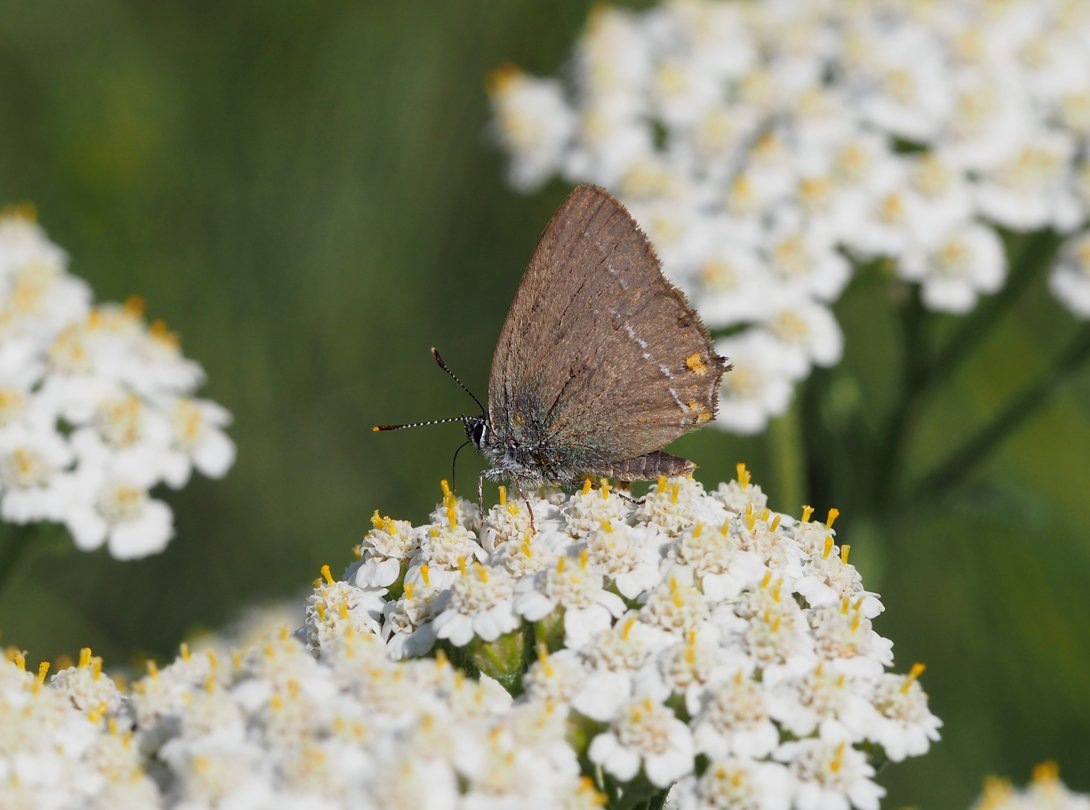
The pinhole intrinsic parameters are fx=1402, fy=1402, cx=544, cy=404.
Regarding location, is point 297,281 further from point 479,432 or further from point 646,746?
point 646,746

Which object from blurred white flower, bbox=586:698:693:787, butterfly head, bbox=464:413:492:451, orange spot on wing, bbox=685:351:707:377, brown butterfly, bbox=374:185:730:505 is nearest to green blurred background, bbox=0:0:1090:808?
butterfly head, bbox=464:413:492:451

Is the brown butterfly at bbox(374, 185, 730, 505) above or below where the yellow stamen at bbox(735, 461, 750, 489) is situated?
above

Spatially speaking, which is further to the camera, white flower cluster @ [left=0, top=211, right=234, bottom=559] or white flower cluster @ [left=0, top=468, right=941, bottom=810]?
white flower cluster @ [left=0, top=211, right=234, bottom=559]

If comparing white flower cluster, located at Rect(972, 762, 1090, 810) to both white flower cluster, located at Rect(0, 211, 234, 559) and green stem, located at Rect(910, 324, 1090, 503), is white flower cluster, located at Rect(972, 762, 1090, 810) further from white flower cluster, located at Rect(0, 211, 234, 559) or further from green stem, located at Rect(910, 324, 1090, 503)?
white flower cluster, located at Rect(0, 211, 234, 559)

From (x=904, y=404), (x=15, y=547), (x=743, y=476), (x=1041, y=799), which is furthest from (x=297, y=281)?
(x=1041, y=799)

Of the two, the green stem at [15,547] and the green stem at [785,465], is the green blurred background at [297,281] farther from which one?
the green stem at [15,547]
